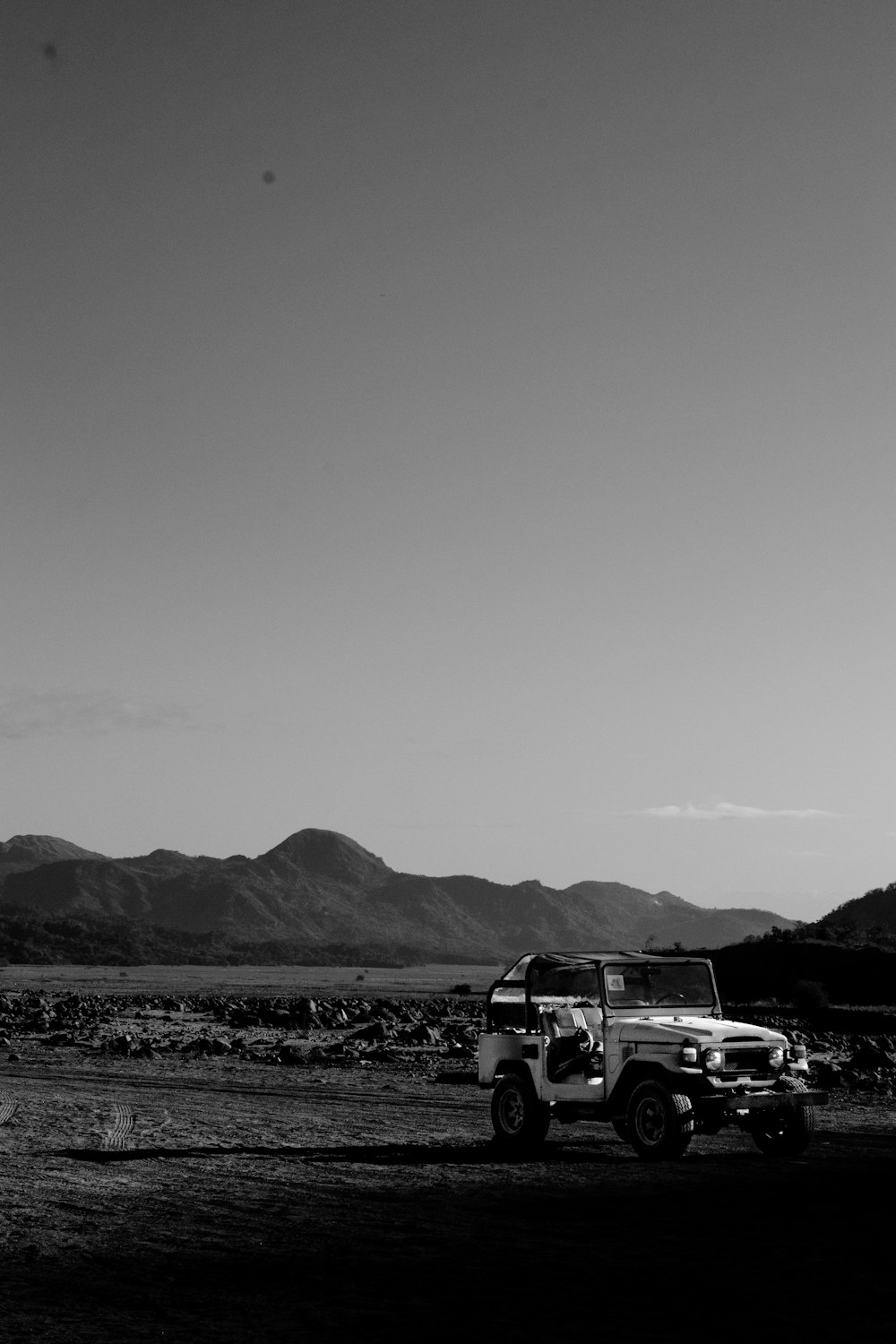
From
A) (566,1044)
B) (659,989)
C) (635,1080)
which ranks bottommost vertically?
(635,1080)

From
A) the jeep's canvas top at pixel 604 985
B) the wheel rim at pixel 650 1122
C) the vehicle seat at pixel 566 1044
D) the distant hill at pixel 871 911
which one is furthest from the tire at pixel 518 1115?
the distant hill at pixel 871 911

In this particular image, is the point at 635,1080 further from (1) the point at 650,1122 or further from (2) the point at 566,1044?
(2) the point at 566,1044

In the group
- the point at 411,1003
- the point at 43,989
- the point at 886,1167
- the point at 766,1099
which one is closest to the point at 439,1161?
the point at 766,1099

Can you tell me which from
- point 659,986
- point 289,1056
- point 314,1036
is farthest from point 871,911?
point 659,986

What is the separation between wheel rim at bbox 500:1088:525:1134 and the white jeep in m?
0.02

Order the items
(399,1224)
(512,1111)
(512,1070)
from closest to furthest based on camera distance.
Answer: (399,1224) → (512,1111) → (512,1070)

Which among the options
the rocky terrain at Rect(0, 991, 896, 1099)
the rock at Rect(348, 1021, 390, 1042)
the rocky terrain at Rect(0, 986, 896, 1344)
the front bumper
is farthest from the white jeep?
the rock at Rect(348, 1021, 390, 1042)

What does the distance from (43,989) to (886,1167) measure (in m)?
83.2

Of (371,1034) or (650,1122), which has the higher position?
(371,1034)

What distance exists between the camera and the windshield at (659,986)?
17172 mm

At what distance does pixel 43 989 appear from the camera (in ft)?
304

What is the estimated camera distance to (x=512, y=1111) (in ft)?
57.6

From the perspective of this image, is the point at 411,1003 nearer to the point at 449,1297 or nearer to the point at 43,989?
the point at 43,989

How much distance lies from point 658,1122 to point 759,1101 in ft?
3.59
